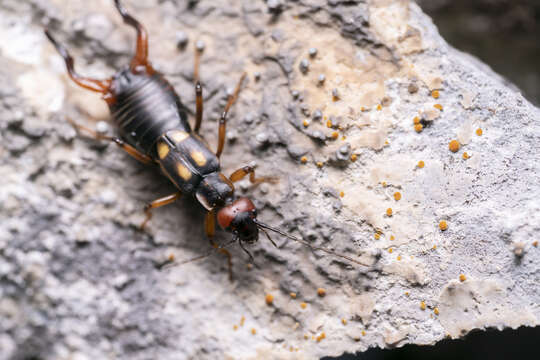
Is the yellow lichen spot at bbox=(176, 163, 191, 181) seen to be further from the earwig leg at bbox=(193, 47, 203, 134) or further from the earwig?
the earwig leg at bbox=(193, 47, 203, 134)

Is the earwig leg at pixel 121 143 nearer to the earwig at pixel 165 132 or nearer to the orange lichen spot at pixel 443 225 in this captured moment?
the earwig at pixel 165 132

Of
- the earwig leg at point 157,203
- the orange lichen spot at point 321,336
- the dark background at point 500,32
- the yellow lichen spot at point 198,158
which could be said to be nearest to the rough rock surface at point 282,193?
the orange lichen spot at point 321,336

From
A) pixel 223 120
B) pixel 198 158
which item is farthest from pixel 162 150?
pixel 223 120

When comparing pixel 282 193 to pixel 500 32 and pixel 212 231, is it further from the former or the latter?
pixel 500 32

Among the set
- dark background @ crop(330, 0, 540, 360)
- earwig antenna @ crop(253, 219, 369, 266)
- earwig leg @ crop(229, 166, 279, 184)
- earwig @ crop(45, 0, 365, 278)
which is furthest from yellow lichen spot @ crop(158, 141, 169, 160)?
dark background @ crop(330, 0, 540, 360)

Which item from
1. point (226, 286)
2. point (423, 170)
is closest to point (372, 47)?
point (423, 170)

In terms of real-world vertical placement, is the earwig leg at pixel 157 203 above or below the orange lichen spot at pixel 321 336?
above
